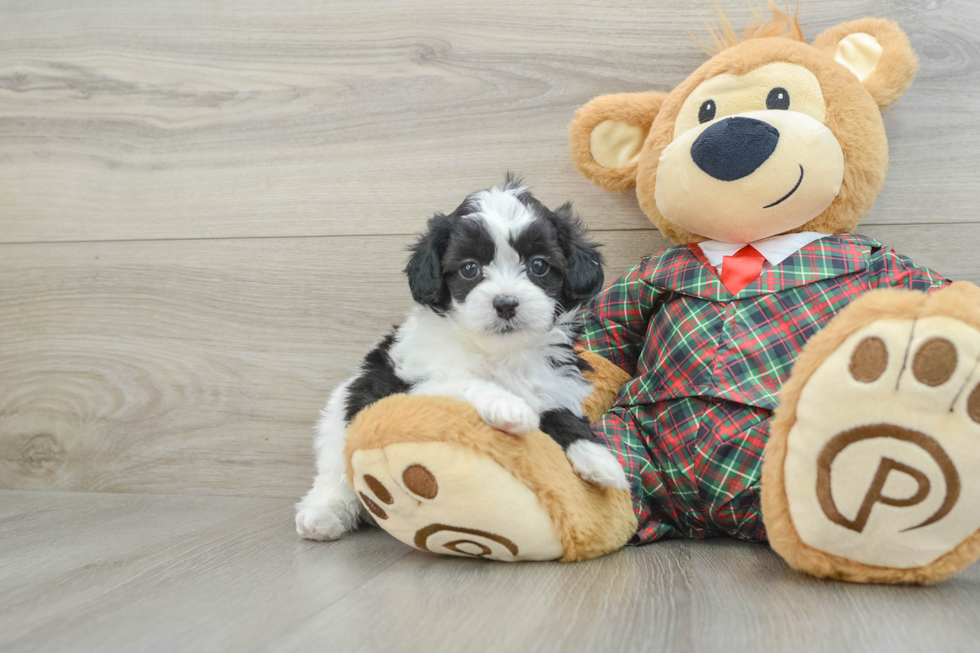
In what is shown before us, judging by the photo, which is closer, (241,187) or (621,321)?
(621,321)

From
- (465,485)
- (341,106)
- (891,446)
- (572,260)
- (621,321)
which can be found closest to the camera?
(891,446)

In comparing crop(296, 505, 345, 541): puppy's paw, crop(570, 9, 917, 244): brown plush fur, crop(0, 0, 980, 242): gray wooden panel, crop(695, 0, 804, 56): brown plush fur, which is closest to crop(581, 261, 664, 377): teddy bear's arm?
crop(570, 9, 917, 244): brown plush fur

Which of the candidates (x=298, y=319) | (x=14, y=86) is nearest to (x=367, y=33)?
(x=298, y=319)

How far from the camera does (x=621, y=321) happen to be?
147 cm

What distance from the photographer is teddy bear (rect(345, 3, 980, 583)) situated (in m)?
0.90

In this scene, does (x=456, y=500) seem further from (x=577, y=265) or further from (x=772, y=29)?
(x=772, y=29)

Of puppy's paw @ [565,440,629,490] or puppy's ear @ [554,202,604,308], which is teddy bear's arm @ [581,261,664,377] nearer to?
puppy's ear @ [554,202,604,308]

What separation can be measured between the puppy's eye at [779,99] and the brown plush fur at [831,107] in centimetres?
7

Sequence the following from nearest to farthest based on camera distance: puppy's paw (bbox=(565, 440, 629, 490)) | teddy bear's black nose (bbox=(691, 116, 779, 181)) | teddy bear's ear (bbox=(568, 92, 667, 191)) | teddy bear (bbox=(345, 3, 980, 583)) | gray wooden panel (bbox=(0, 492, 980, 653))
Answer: gray wooden panel (bbox=(0, 492, 980, 653)), teddy bear (bbox=(345, 3, 980, 583)), puppy's paw (bbox=(565, 440, 629, 490)), teddy bear's black nose (bbox=(691, 116, 779, 181)), teddy bear's ear (bbox=(568, 92, 667, 191))

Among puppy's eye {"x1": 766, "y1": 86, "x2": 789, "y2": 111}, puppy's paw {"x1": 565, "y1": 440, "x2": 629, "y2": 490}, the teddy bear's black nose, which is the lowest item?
puppy's paw {"x1": 565, "y1": 440, "x2": 629, "y2": 490}

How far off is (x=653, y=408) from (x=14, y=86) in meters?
1.88

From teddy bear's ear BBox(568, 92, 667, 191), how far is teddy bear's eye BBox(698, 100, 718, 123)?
0.13 metres

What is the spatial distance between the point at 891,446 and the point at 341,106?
4.68 ft

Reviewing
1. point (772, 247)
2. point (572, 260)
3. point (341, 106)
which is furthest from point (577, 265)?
point (341, 106)
